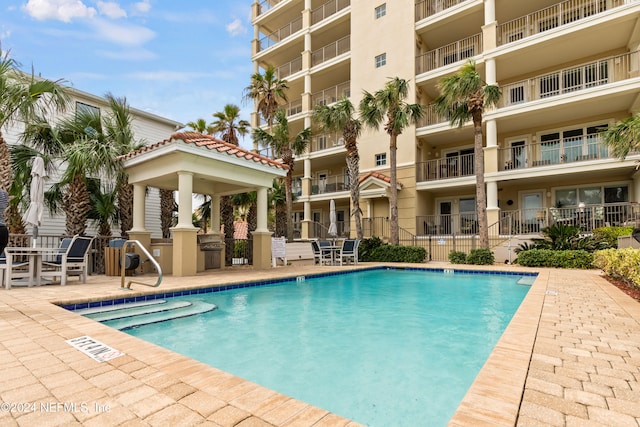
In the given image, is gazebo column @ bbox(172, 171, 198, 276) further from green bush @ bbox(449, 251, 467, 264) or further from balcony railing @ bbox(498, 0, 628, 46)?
balcony railing @ bbox(498, 0, 628, 46)

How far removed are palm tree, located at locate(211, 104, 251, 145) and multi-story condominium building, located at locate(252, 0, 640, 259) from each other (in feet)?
19.3

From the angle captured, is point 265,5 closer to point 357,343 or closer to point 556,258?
point 556,258

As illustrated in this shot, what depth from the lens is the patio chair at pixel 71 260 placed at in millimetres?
7027

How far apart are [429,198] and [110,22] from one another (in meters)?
21.3

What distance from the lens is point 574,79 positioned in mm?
15492

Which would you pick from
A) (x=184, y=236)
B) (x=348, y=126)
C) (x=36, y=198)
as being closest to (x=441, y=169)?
(x=348, y=126)

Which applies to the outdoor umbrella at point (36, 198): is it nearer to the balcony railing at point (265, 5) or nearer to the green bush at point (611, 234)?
the green bush at point (611, 234)

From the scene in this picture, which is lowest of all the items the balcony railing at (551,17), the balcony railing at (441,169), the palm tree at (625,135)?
the palm tree at (625,135)

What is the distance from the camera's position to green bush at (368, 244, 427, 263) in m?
14.8

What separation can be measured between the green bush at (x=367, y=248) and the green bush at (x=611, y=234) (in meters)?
8.41

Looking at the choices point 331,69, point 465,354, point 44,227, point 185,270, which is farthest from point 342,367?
point 331,69

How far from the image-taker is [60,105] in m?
8.67

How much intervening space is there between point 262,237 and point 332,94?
1520 centimetres

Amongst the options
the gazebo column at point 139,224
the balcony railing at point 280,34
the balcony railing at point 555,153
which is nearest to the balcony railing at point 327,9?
the balcony railing at point 280,34
